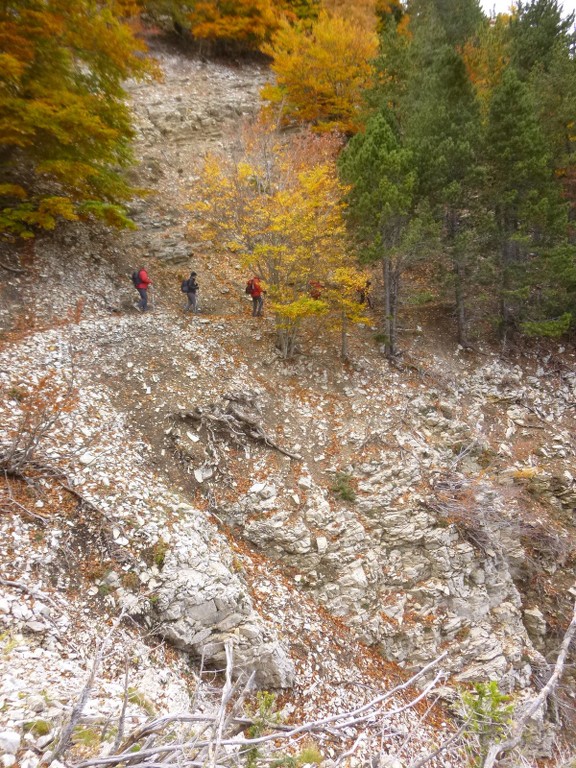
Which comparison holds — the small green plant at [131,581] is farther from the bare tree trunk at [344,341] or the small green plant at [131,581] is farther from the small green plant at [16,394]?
the bare tree trunk at [344,341]

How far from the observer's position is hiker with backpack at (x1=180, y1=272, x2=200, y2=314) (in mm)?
14172

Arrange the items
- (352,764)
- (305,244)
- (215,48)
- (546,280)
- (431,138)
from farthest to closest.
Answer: (215,48)
(546,280)
(431,138)
(305,244)
(352,764)

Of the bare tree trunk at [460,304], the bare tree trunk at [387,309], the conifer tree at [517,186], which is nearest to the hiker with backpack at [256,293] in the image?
the bare tree trunk at [387,309]

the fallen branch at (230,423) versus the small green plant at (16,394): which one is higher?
the small green plant at (16,394)

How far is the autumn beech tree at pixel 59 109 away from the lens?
1036 cm

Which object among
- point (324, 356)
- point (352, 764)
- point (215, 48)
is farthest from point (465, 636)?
point (215, 48)

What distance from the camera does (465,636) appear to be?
1007cm

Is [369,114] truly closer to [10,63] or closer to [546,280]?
[546,280]

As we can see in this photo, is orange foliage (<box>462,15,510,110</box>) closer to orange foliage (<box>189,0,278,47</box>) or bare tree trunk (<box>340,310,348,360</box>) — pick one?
bare tree trunk (<box>340,310,348,360</box>)

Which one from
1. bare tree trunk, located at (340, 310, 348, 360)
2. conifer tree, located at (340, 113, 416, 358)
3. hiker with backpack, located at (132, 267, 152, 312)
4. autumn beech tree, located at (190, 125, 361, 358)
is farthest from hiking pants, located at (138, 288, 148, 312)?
conifer tree, located at (340, 113, 416, 358)

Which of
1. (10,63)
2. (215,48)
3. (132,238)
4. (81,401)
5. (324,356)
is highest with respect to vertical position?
(215,48)

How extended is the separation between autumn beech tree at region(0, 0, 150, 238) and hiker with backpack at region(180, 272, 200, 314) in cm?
254

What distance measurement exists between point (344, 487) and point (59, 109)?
39.7ft

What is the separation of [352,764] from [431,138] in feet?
53.0
